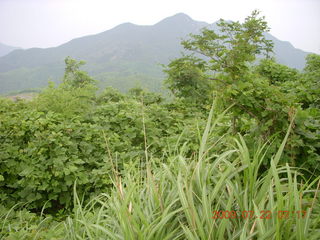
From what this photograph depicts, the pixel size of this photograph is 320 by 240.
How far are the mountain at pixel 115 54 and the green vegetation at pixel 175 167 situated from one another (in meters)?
83.7

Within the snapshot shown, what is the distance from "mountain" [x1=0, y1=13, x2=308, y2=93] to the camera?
299ft

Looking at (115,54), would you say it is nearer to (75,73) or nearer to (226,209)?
(75,73)

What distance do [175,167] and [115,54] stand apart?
142560 millimetres

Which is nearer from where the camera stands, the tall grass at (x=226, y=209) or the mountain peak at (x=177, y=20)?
the tall grass at (x=226, y=209)

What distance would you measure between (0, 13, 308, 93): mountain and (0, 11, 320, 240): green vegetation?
83701 mm

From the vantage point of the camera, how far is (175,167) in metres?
1.61

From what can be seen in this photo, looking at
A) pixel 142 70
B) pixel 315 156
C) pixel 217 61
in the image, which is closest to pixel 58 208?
pixel 217 61

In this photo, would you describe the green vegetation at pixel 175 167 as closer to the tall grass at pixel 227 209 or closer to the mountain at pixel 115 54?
the tall grass at pixel 227 209

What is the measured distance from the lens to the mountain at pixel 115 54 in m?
91.2
